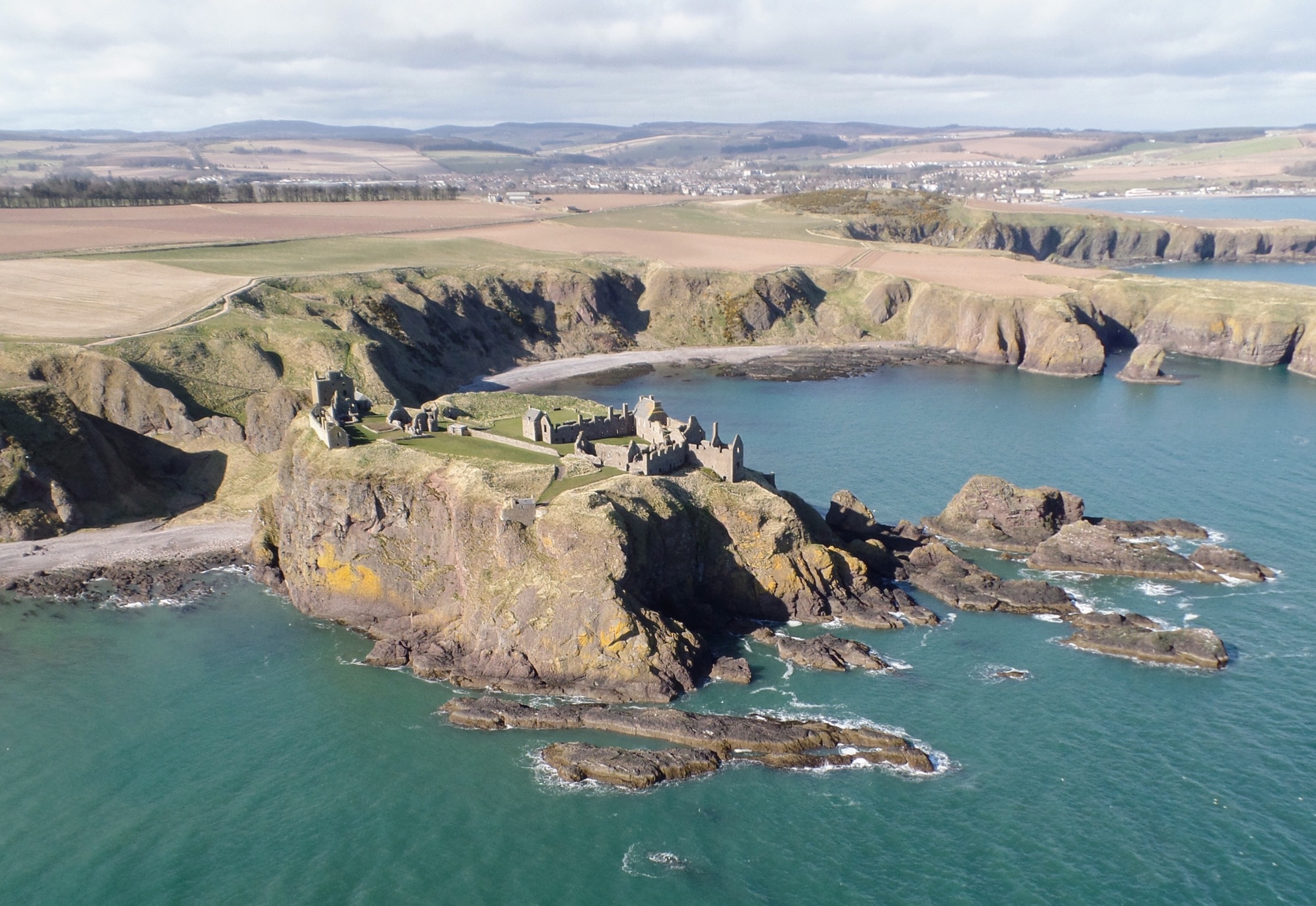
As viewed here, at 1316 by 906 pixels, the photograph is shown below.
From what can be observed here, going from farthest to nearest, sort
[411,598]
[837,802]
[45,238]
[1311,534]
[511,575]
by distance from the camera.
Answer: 1. [45,238]
2. [1311,534]
3. [411,598]
4. [511,575]
5. [837,802]

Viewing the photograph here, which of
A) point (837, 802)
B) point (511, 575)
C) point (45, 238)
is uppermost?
point (45, 238)

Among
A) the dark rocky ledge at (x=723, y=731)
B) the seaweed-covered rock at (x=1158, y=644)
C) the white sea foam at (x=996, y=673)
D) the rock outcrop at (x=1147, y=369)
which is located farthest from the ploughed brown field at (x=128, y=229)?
the seaweed-covered rock at (x=1158, y=644)

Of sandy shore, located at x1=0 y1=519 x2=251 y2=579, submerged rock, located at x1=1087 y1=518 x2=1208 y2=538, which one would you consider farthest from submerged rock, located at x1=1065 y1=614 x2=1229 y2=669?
sandy shore, located at x1=0 y1=519 x2=251 y2=579

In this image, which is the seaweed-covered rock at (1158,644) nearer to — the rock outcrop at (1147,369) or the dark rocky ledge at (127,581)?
the dark rocky ledge at (127,581)

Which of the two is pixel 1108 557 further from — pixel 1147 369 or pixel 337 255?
pixel 337 255

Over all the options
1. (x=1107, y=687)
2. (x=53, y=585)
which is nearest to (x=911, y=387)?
(x=1107, y=687)

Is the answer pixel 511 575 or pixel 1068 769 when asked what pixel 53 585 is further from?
pixel 1068 769

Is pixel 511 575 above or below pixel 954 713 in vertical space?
above
